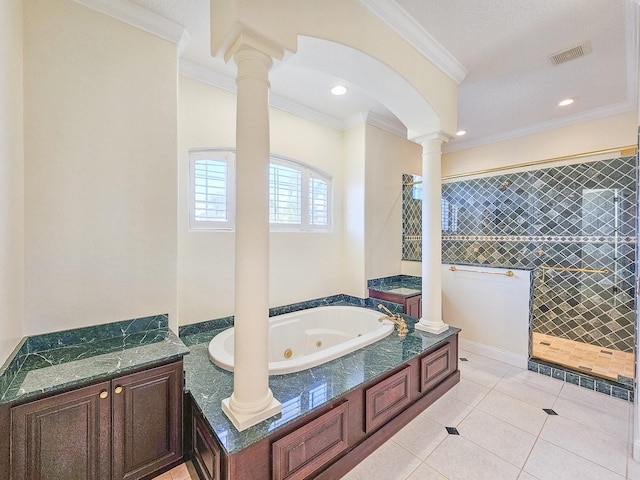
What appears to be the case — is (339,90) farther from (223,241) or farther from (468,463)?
(468,463)

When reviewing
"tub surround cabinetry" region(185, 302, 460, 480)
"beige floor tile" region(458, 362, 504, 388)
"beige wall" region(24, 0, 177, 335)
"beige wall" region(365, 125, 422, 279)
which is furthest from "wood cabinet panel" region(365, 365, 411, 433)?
"beige wall" region(365, 125, 422, 279)

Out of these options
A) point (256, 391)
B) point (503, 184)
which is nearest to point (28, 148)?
point (256, 391)

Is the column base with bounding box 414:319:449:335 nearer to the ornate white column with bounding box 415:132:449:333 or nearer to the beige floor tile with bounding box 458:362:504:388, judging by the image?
the ornate white column with bounding box 415:132:449:333

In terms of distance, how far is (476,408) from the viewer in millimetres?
2322

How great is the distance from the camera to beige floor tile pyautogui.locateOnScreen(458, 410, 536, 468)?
5.97 ft

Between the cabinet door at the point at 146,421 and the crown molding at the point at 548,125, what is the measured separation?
4735mm

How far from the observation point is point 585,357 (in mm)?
3164

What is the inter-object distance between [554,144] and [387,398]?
384cm

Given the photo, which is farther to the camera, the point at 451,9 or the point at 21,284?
the point at 451,9

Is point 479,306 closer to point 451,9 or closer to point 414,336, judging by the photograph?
point 414,336

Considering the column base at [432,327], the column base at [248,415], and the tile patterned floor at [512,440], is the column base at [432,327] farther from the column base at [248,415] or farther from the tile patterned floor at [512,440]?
the column base at [248,415]

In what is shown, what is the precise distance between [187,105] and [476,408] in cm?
356

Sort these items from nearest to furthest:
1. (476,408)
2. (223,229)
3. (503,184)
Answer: (476,408) → (223,229) → (503,184)

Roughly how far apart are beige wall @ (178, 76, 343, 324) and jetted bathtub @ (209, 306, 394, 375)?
12.0 inches
